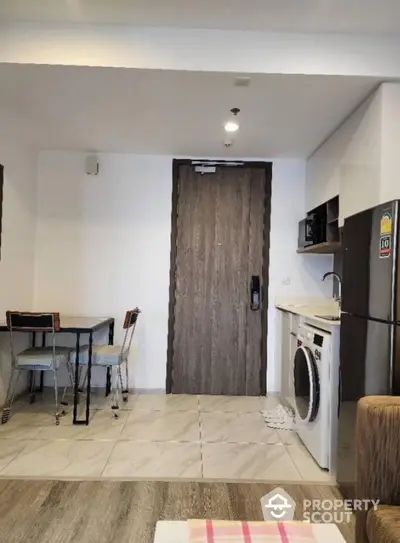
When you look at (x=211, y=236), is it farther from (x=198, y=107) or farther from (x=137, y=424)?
(x=137, y=424)

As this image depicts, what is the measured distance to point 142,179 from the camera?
4.48 meters

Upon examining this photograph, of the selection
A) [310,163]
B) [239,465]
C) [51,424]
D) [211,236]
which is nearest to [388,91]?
[310,163]

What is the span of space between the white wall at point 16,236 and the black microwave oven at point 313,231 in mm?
2673

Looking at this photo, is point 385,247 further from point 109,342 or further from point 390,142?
point 109,342

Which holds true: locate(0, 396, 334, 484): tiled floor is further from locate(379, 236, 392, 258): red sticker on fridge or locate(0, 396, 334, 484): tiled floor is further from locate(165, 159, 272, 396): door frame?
locate(379, 236, 392, 258): red sticker on fridge

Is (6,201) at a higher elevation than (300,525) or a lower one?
higher

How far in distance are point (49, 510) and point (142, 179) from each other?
317 centimetres

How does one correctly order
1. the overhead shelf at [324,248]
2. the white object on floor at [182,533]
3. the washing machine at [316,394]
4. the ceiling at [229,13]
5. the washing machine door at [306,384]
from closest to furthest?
the white object on floor at [182,533] < the ceiling at [229,13] < the washing machine at [316,394] < the washing machine door at [306,384] < the overhead shelf at [324,248]

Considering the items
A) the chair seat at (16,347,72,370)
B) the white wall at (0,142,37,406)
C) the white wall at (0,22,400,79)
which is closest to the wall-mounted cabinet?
the white wall at (0,22,400,79)

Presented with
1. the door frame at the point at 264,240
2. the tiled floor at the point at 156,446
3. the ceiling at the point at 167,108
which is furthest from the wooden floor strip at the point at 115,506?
the ceiling at the point at 167,108

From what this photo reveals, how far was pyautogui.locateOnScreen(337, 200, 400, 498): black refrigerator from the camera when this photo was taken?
1.90 metres

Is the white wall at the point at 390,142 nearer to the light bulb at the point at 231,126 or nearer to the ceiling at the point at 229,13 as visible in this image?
the ceiling at the point at 229,13

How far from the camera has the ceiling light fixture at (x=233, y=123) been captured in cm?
319

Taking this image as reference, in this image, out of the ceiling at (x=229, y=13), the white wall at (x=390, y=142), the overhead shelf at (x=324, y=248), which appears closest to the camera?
the ceiling at (x=229, y=13)
